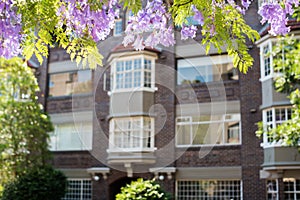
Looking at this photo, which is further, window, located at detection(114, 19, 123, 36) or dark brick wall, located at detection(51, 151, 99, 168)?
window, located at detection(114, 19, 123, 36)

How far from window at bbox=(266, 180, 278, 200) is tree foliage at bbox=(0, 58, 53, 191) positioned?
32.0 ft

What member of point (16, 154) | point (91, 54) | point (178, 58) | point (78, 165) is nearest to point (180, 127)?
point (178, 58)

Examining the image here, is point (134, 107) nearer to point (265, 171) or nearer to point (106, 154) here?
point (106, 154)

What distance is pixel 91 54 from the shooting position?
5160mm

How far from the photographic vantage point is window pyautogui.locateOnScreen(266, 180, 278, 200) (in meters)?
18.8

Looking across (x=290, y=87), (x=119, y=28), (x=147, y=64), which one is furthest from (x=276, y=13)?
(x=119, y=28)

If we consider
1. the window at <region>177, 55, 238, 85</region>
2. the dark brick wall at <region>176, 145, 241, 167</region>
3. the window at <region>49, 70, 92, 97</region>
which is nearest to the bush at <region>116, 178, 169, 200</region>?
the dark brick wall at <region>176, 145, 241, 167</region>

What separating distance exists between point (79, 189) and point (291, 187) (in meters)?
10.2

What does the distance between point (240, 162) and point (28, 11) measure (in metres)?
16.1

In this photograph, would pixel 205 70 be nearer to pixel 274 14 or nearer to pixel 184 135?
pixel 184 135

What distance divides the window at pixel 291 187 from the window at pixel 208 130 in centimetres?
258

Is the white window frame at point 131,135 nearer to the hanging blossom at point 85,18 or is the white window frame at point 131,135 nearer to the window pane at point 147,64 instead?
the window pane at point 147,64

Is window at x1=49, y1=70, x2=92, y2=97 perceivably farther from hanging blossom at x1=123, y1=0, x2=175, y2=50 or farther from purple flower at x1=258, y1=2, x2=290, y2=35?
purple flower at x1=258, y1=2, x2=290, y2=35

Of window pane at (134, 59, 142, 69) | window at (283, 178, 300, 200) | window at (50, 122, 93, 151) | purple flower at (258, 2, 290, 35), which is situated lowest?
window at (283, 178, 300, 200)
